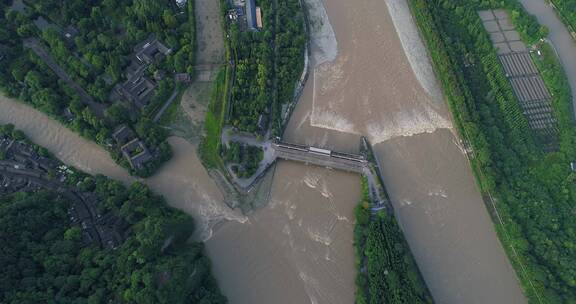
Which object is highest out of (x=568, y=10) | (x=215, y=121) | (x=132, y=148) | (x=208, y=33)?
(x=208, y=33)

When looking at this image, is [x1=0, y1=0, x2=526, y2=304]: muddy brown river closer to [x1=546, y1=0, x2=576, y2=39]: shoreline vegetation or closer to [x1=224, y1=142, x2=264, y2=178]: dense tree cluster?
[x1=224, y1=142, x2=264, y2=178]: dense tree cluster

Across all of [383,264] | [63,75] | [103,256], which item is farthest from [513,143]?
[63,75]

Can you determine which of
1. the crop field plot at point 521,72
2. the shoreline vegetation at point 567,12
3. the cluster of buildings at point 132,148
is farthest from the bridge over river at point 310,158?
the shoreline vegetation at point 567,12

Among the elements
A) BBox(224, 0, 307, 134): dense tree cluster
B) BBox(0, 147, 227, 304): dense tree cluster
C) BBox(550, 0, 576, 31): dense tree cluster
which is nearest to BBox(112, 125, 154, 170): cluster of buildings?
BBox(0, 147, 227, 304): dense tree cluster

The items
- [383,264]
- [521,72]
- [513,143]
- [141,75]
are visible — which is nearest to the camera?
[383,264]

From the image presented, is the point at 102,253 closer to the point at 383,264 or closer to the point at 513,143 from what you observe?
the point at 383,264

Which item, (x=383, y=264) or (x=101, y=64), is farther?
(x=101, y=64)
